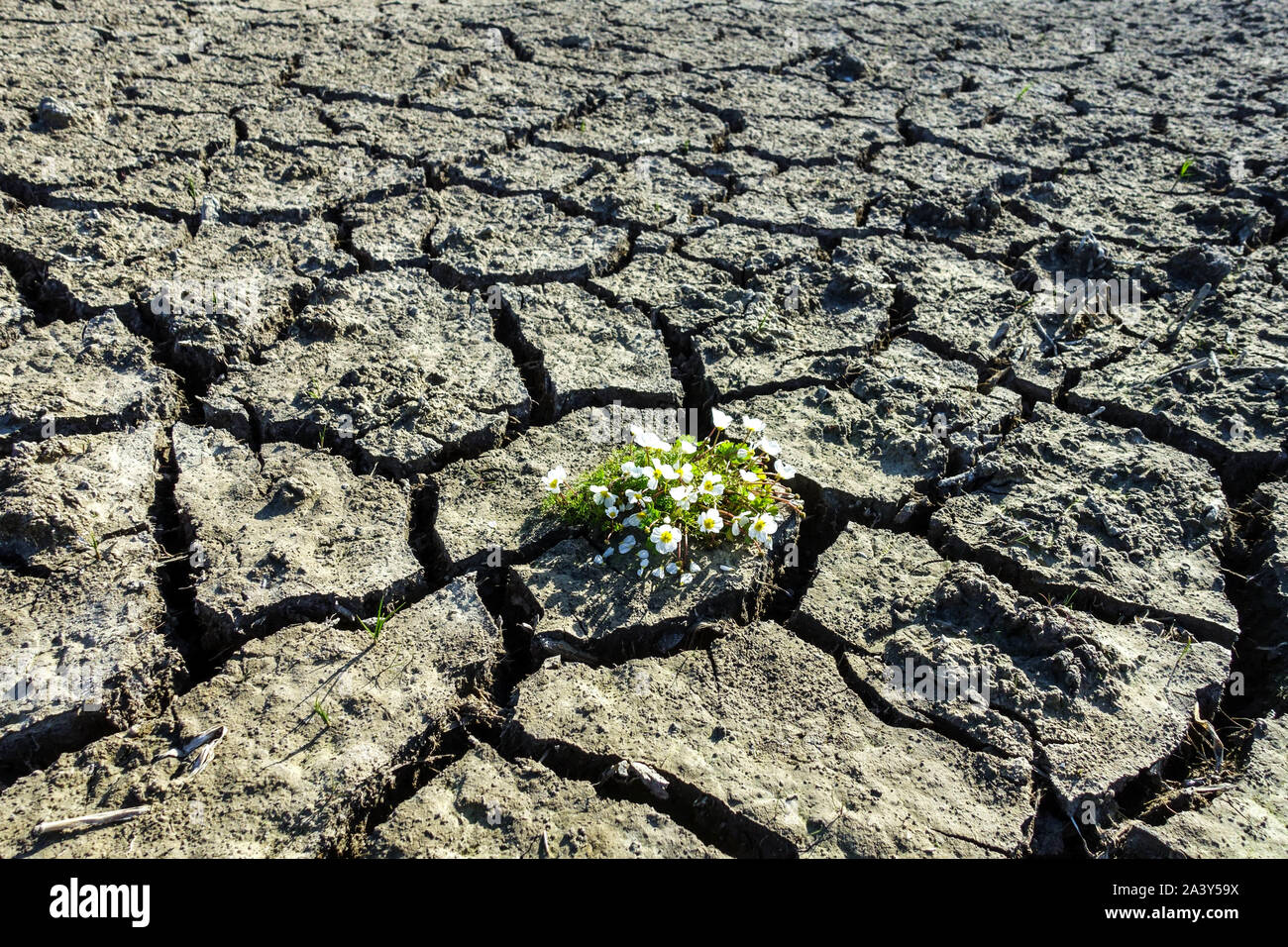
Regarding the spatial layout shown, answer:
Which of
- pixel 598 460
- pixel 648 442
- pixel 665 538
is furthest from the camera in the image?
pixel 598 460

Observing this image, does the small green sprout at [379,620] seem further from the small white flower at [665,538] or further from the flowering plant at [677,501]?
the small white flower at [665,538]

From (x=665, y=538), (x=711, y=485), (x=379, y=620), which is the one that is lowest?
(x=379, y=620)

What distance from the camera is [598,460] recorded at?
8.77 feet

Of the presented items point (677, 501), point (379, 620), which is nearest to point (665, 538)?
point (677, 501)

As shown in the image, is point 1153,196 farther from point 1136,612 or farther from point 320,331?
point 320,331

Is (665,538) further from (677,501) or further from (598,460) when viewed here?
(598,460)

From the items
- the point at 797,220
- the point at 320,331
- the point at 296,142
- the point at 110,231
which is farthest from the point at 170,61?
the point at 797,220

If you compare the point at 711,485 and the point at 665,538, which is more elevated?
the point at 711,485

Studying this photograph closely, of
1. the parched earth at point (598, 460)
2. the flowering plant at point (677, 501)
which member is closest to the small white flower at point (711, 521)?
the flowering plant at point (677, 501)

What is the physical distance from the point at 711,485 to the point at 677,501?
11 centimetres

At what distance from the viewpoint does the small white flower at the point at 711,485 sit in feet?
7.88

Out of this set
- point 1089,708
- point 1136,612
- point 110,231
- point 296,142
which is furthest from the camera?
point 296,142

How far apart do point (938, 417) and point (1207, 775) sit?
4.20 ft

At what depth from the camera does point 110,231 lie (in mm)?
3340
